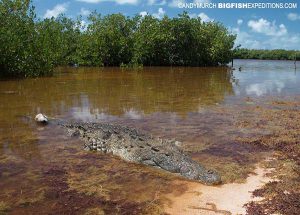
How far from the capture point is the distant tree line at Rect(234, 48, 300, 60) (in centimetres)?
A: 9662

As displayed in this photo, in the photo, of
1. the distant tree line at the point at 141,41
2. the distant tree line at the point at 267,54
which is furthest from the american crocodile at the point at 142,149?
the distant tree line at the point at 267,54

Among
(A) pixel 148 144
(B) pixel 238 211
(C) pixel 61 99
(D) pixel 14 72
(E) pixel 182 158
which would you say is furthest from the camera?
(D) pixel 14 72

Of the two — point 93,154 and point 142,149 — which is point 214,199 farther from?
point 93,154

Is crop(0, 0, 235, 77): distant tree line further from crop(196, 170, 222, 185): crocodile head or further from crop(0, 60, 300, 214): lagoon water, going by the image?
crop(196, 170, 222, 185): crocodile head

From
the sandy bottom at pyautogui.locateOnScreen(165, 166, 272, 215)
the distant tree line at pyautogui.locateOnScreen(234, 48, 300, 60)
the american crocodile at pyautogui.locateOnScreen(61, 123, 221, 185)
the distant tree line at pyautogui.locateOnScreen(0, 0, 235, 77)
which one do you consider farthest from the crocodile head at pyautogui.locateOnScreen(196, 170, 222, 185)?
the distant tree line at pyautogui.locateOnScreen(234, 48, 300, 60)

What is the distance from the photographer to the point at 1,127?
10922 millimetres

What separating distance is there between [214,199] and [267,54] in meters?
103

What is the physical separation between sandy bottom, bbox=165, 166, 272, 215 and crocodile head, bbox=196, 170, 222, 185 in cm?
12

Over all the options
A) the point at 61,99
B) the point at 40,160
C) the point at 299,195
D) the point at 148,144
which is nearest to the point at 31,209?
the point at 40,160

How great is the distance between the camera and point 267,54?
10219cm

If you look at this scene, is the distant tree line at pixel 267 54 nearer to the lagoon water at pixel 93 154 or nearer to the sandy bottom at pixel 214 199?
the lagoon water at pixel 93 154

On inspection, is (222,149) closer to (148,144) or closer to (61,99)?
(148,144)

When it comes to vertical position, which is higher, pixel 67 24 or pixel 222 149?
pixel 67 24

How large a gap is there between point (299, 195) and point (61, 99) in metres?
12.7
